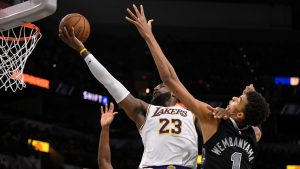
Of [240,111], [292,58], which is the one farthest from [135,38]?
[240,111]

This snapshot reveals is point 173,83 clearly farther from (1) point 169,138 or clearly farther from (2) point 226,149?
(1) point 169,138

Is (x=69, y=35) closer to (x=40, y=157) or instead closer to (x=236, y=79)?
(x=40, y=157)

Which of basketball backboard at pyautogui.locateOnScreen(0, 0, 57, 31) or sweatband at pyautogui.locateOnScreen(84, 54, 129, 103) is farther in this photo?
basketball backboard at pyautogui.locateOnScreen(0, 0, 57, 31)

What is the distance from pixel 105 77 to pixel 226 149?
1286 millimetres

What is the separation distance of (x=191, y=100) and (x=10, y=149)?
10.5 meters

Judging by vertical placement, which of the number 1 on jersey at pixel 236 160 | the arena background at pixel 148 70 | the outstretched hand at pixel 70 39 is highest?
the arena background at pixel 148 70

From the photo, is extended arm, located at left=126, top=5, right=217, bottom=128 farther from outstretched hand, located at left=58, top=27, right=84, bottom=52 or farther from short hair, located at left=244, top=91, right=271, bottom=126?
outstretched hand, located at left=58, top=27, right=84, bottom=52

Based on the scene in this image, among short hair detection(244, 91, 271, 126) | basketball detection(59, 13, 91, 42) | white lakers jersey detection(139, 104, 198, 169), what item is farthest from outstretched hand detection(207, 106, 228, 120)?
basketball detection(59, 13, 91, 42)

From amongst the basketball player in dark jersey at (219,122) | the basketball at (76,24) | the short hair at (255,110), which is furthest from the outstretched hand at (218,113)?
the basketball at (76,24)

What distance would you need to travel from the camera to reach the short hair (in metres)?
3.31

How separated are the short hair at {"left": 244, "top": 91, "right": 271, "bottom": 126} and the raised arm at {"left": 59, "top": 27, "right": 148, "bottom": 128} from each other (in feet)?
4.07

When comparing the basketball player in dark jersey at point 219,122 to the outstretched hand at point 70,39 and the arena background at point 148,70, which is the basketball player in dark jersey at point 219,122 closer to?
the outstretched hand at point 70,39

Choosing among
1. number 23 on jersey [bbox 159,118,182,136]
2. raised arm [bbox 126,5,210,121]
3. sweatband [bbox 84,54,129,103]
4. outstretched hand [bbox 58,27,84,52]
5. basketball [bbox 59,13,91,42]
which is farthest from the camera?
number 23 on jersey [bbox 159,118,182,136]

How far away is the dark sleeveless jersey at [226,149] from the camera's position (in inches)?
128
